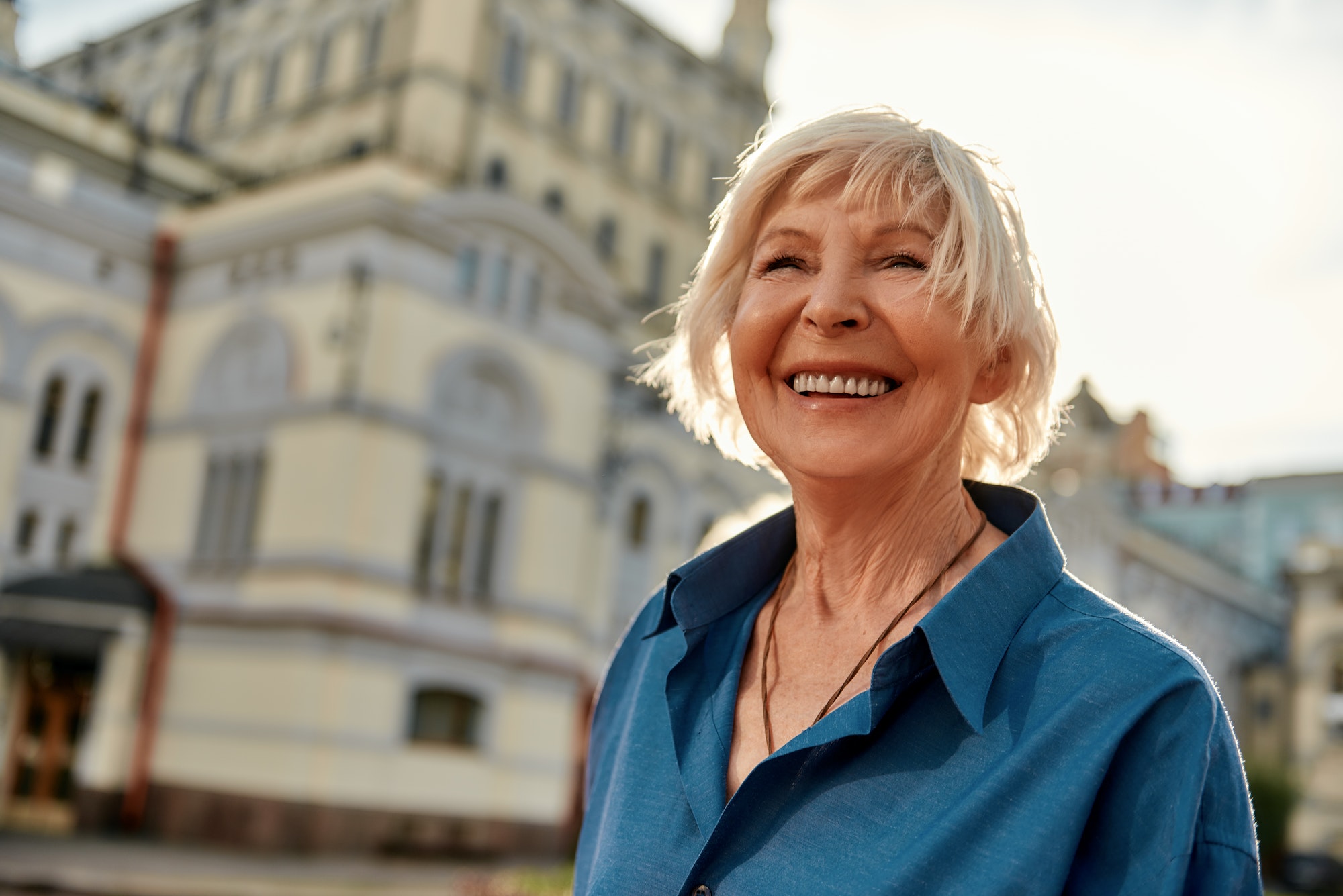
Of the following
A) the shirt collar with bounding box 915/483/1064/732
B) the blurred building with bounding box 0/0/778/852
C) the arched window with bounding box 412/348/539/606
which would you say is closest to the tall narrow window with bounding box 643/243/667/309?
the blurred building with bounding box 0/0/778/852

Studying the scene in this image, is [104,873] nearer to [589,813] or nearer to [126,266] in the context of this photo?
[126,266]

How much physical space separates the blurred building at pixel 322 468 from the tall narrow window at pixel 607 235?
8.88ft

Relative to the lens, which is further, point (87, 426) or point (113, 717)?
point (87, 426)

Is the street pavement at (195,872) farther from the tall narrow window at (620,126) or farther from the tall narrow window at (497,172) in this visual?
the tall narrow window at (620,126)

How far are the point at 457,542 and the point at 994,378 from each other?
1674cm

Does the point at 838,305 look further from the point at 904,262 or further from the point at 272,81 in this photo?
the point at 272,81

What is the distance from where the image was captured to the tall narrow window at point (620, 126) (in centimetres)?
2352

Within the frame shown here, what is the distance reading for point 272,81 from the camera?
22.5 meters

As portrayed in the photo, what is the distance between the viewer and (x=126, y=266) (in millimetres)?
18406

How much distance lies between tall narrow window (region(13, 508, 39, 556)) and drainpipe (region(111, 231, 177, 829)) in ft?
4.34

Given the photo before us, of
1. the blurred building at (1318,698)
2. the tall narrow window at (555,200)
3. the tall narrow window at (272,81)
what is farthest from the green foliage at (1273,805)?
the tall narrow window at (272,81)

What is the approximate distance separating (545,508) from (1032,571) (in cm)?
1753

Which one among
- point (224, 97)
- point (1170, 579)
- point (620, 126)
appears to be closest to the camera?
point (224, 97)

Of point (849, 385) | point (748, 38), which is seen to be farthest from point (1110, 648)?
point (748, 38)
